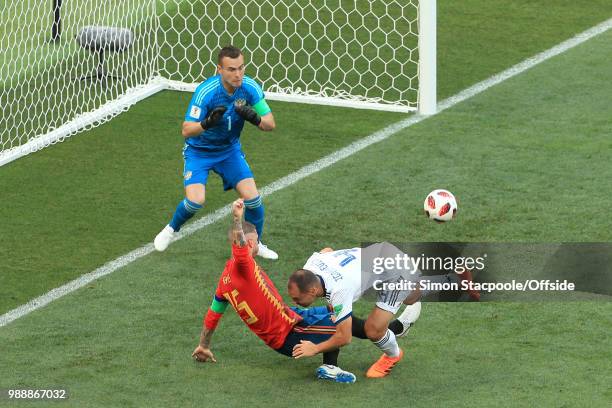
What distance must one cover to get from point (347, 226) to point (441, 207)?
3.76 feet

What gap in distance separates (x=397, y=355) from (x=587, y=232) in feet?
9.26

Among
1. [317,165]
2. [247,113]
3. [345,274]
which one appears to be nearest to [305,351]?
[345,274]

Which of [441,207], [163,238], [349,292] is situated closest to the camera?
[349,292]

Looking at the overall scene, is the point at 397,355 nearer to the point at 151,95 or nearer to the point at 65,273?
the point at 65,273

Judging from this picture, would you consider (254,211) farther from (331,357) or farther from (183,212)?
(331,357)

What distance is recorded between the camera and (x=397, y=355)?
8883 millimetres

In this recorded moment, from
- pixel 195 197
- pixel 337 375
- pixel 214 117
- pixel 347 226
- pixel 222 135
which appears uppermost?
pixel 214 117

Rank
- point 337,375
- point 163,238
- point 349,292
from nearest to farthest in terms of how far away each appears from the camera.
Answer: point 349,292 → point 337,375 → point 163,238

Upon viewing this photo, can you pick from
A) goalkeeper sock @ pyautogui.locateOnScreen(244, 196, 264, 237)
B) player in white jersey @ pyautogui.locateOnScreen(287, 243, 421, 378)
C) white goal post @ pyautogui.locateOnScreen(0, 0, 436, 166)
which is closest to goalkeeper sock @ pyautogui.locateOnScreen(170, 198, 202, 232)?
goalkeeper sock @ pyautogui.locateOnScreen(244, 196, 264, 237)

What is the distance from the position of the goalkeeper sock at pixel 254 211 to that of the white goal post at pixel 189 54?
3.33 meters

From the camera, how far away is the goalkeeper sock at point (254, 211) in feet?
35.4

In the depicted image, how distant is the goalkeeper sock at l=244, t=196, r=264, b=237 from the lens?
10.8 m

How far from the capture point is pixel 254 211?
10844 millimetres

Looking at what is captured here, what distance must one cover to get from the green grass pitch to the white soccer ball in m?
0.50
